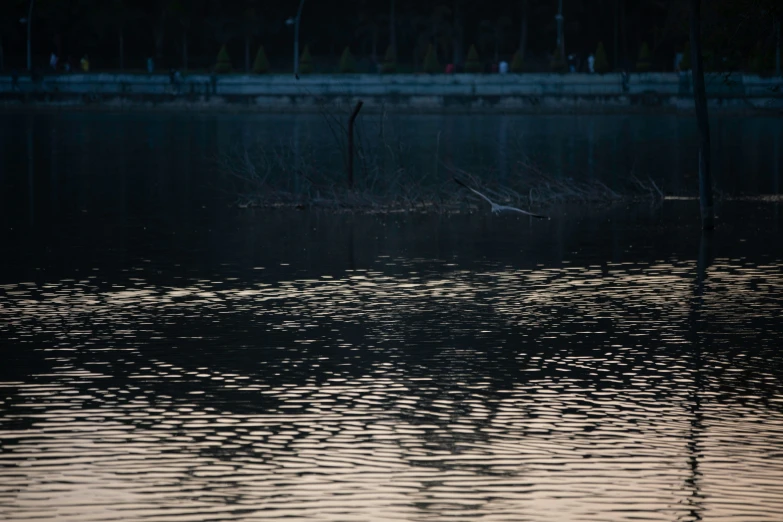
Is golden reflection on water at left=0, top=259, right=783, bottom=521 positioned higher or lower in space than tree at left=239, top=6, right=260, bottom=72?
lower

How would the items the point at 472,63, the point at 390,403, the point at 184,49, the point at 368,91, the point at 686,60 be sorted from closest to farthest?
1. the point at 390,403
2. the point at 686,60
3. the point at 368,91
4. the point at 472,63
5. the point at 184,49

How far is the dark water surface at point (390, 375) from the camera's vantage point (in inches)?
306

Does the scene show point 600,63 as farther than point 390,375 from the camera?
Yes

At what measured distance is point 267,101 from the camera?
252ft

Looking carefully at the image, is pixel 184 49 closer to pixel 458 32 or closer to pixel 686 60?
pixel 458 32

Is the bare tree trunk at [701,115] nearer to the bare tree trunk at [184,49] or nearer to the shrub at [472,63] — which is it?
the shrub at [472,63]

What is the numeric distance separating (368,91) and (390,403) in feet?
220

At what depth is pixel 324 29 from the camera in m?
95.9

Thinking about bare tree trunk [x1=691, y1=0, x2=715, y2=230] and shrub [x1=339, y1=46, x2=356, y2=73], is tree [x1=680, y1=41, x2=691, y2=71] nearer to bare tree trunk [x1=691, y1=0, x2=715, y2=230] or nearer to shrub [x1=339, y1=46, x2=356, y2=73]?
shrub [x1=339, y1=46, x2=356, y2=73]

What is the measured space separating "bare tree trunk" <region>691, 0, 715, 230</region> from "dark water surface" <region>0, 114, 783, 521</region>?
0.56m

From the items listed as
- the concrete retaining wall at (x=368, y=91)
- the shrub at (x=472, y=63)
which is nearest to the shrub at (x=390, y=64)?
the shrub at (x=472, y=63)

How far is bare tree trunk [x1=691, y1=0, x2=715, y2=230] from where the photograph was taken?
20.6 metres

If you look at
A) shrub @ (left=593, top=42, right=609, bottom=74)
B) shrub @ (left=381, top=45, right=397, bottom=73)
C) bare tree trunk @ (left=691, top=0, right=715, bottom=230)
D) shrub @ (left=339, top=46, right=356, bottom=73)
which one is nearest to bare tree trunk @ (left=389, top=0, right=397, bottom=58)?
shrub @ (left=381, top=45, right=397, bottom=73)

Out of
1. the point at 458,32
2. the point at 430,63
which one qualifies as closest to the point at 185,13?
the point at 458,32
